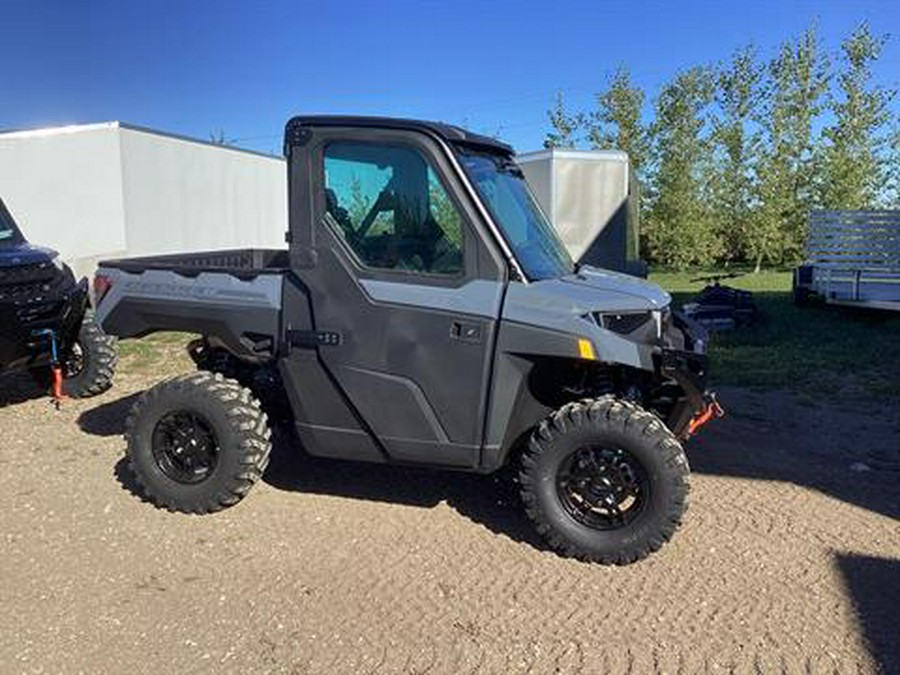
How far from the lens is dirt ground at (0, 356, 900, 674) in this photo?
10.9 feet

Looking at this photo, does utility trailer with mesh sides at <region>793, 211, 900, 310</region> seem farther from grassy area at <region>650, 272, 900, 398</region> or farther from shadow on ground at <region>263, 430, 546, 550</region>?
shadow on ground at <region>263, 430, 546, 550</region>

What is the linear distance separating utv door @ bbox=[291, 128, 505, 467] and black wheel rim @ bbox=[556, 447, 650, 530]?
0.49 metres

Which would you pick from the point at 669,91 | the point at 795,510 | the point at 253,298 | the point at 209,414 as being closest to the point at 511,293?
the point at 253,298

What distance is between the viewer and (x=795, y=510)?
471 centimetres

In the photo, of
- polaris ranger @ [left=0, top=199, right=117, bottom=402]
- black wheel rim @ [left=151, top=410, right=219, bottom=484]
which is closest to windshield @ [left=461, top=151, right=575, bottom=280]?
black wheel rim @ [left=151, top=410, right=219, bottom=484]

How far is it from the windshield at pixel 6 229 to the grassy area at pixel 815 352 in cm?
670

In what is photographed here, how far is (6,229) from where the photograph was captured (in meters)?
7.49

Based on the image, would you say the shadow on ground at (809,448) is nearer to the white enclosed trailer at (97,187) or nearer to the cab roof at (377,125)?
the cab roof at (377,125)

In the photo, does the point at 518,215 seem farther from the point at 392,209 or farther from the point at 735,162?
the point at 735,162

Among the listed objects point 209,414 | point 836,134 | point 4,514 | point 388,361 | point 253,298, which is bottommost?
point 4,514

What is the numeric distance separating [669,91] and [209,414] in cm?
2453

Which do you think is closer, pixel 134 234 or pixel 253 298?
pixel 253 298

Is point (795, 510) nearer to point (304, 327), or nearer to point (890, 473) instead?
point (890, 473)

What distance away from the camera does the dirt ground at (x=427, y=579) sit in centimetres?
331
